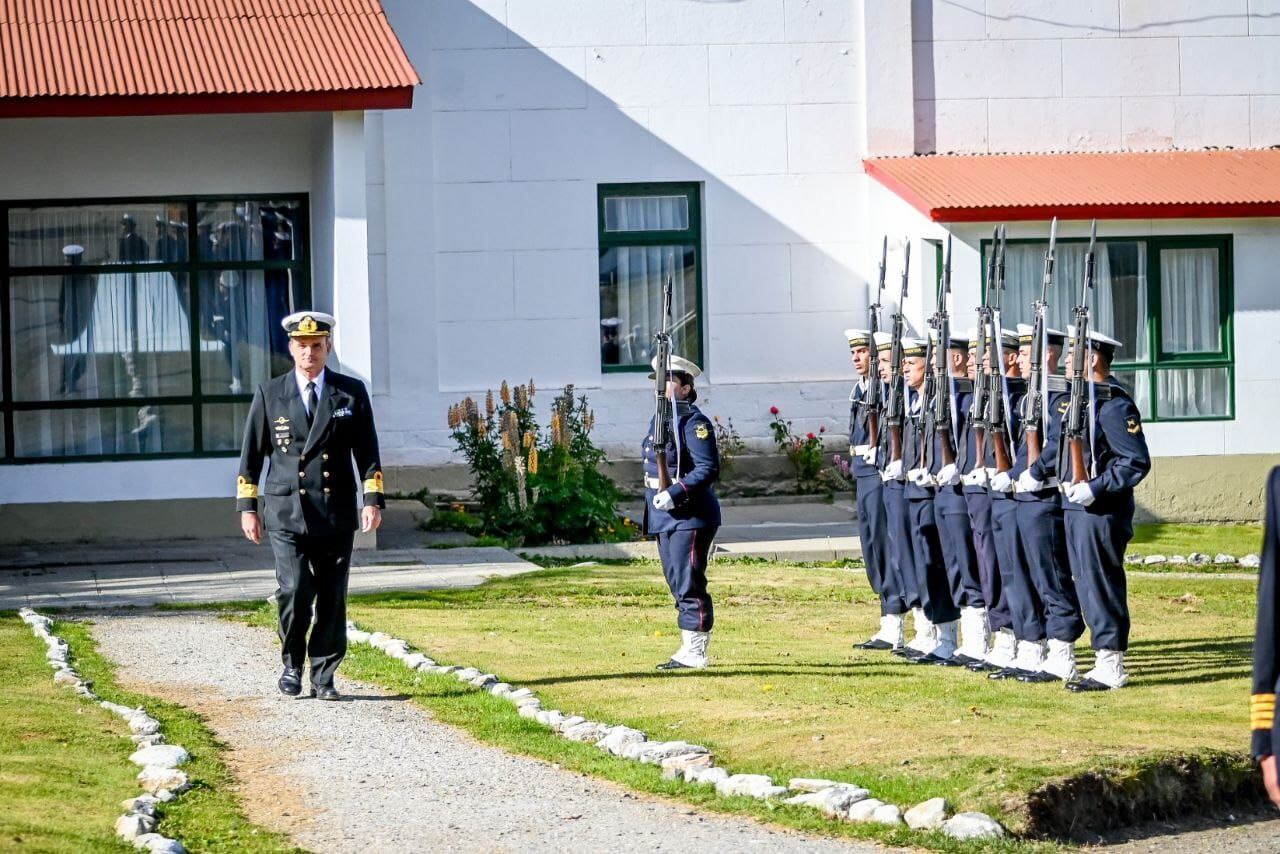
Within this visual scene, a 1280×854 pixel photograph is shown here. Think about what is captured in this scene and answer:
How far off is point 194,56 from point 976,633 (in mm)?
Result: 9912

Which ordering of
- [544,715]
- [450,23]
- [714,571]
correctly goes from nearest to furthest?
[544,715] → [714,571] → [450,23]

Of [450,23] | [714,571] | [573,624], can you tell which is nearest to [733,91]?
[450,23]

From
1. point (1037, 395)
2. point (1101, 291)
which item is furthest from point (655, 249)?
point (1037, 395)

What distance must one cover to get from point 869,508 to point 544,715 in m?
3.84

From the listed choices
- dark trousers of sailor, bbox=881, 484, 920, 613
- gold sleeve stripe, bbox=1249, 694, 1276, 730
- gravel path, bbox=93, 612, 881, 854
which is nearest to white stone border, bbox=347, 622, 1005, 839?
gravel path, bbox=93, 612, 881, 854

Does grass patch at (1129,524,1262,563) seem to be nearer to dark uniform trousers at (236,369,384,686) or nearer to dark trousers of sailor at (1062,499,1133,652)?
dark trousers of sailor at (1062,499,1133,652)

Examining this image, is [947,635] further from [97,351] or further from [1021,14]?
[1021,14]

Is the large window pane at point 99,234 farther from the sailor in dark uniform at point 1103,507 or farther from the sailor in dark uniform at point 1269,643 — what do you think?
the sailor in dark uniform at point 1269,643

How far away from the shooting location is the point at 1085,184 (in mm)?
20953

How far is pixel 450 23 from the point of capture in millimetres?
21547

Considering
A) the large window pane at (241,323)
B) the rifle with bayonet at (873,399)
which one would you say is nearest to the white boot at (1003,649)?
the rifle with bayonet at (873,399)

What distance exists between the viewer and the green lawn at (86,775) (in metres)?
7.09

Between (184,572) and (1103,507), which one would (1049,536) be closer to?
(1103,507)

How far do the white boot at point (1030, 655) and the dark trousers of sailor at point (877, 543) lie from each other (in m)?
1.24
